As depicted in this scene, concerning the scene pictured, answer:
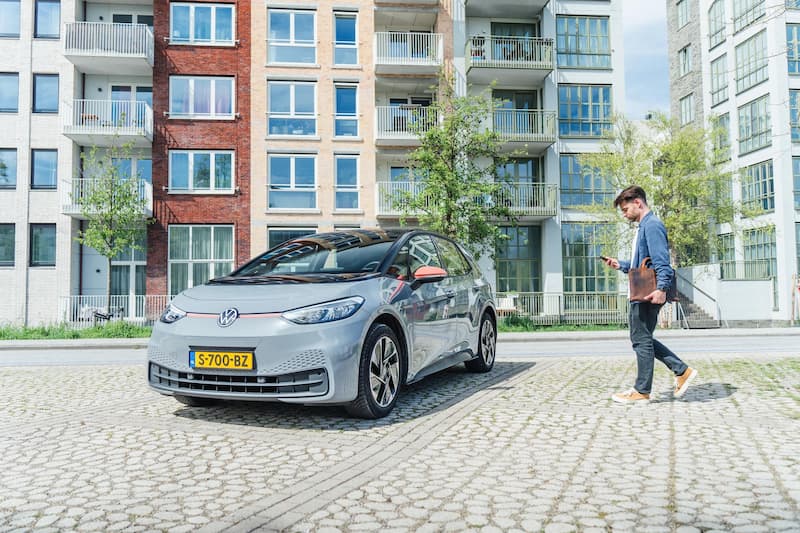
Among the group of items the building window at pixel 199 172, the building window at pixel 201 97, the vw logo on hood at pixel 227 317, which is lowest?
the vw logo on hood at pixel 227 317

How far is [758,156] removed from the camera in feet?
98.5

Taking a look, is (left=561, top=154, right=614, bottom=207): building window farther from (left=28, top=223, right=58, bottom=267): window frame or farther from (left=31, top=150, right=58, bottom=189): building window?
(left=31, top=150, right=58, bottom=189): building window

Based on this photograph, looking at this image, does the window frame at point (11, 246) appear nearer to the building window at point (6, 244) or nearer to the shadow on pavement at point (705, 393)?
the building window at point (6, 244)

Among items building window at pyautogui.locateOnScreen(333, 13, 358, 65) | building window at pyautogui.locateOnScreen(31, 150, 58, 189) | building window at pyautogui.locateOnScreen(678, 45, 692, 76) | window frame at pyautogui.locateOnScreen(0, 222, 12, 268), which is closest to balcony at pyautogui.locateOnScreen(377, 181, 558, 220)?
building window at pyautogui.locateOnScreen(333, 13, 358, 65)

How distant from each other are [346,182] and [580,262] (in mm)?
11108

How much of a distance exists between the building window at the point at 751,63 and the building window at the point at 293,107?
1954cm

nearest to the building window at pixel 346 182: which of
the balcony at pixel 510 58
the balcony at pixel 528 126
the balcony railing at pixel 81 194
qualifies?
the balcony at pixel 528 126

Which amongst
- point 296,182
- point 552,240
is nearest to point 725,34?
point 552,240

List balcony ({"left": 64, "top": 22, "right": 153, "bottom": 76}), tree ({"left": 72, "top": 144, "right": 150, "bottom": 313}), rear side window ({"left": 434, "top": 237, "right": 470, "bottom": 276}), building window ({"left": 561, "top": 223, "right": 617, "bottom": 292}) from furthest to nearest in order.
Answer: building window ({"left": 561, "top": 223, "right": 617, "bottom": 292})
balcony ({"left": 64, "top": 22, "right": 153, "bottom": 76})
tree ({"left": 72, "top": 144, "right": 150, "bottom": 313})
rear side window ({"left": 434, "top": 237, "right": 470, "bottom": 276})

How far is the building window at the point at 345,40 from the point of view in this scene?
93.6 ft

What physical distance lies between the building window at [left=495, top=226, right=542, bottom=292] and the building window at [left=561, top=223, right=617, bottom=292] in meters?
1.17

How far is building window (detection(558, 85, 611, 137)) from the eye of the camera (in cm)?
2927

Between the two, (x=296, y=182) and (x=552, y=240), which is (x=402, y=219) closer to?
(x=296, y=182)

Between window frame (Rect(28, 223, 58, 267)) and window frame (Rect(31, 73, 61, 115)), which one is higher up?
window frame (Rect(31, 73, 61, 115))
